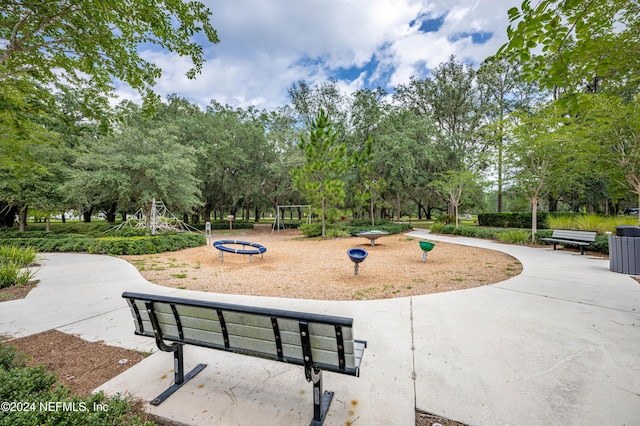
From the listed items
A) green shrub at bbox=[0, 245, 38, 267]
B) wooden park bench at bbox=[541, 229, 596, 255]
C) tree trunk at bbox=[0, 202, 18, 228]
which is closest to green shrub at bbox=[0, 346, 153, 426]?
green shrub at bbox=[0, 245, 38, 267]

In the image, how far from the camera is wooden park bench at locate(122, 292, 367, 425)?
1.81 meters

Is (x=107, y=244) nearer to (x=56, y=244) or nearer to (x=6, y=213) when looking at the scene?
(x=56, y=244)

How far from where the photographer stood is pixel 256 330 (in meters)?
2.01

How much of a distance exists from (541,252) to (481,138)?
16089 mm

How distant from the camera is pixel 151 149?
558 inches

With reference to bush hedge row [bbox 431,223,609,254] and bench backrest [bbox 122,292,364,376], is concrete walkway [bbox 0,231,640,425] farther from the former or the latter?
bush hedge row [bbox 431,223,609,254]

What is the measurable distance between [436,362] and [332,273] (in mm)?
4394

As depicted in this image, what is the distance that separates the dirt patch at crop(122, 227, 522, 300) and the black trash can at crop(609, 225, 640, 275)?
1.76m

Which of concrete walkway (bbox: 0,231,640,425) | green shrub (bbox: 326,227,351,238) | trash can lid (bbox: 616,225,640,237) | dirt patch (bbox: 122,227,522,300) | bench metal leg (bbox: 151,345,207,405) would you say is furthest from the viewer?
green shrub (bbox: 326,227,351,238)

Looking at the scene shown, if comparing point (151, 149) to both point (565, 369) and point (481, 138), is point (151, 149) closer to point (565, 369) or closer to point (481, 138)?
point (565, 369)

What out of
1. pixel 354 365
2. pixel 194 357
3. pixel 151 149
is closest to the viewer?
pixel 354 365

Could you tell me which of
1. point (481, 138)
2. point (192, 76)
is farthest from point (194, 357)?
point (481, 138)

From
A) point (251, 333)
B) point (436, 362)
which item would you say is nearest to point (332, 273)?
point (436, 362)

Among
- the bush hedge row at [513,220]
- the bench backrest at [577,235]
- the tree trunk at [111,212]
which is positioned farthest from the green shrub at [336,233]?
the tree trunk at [111,212]
